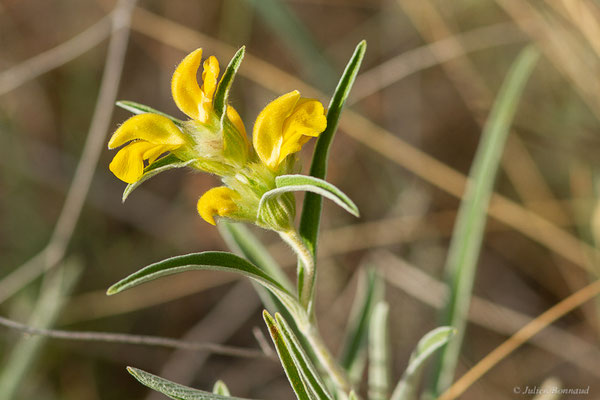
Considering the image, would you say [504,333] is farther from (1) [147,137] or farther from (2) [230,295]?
Result: (1) [147,137]

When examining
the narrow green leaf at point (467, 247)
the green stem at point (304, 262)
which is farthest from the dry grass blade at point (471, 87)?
the green stem at point (304, 262)

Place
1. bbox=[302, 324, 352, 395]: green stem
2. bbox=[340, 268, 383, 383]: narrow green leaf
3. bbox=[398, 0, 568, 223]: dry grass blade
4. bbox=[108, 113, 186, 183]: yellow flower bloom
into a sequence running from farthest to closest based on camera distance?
bbox=[398, 0, 568, 223]: dry grass blade, bbox=[340, 268, 383, 383]: narrow green leaf, bbox=[302, 324, 352, 395]: green stem, bbox=[108, 113, 186, 183]: yellow flower bloom

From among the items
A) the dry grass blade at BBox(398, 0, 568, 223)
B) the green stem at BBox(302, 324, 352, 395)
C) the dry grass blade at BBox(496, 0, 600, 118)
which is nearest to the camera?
the green stem at BBox(302, 324, 352, 395)

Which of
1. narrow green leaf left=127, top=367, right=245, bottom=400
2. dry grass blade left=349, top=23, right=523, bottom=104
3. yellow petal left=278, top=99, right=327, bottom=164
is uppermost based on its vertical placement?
dry grass blade left=349, top=23, right=523, bottom=104

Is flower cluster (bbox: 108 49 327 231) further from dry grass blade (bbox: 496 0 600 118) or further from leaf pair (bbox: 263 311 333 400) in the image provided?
dry grass blade (bbox: 496 0 600 118)

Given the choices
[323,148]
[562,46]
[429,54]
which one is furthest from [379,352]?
[429,54]

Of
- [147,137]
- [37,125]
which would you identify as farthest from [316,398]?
[37,125]

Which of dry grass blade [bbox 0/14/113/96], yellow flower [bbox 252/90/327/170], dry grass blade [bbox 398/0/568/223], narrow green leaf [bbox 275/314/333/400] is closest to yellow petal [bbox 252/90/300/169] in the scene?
yellow flower [bbox 252/90/327/170]

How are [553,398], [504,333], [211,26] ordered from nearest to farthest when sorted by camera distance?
[553,398], [504,333], [211,26]

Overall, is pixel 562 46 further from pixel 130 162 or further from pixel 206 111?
pixel 130 162
